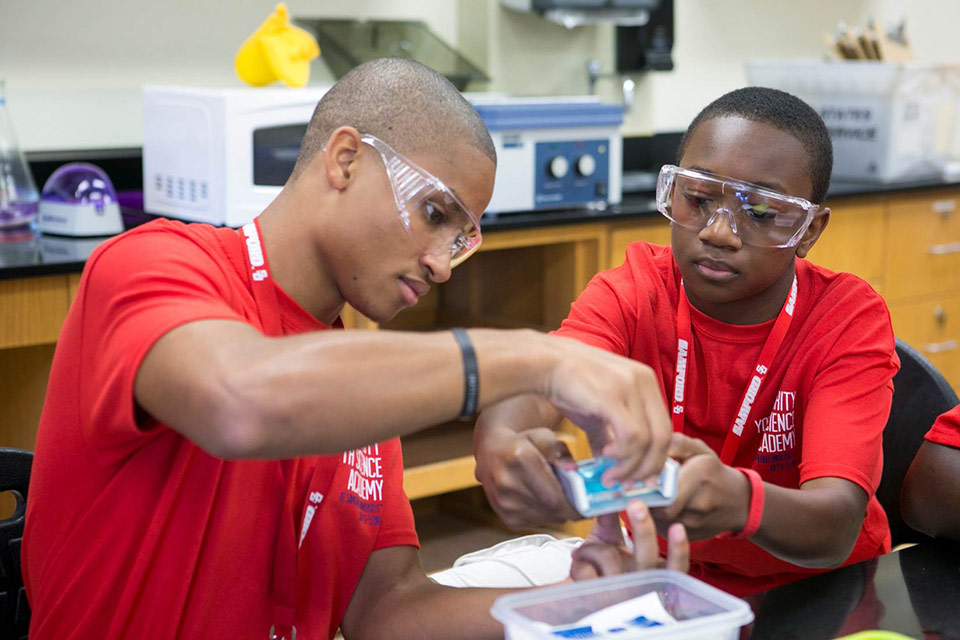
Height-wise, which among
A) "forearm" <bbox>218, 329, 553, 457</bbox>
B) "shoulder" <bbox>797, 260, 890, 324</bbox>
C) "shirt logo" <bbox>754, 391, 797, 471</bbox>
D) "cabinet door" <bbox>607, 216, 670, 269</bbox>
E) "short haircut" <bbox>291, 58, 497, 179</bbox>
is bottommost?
"shirt logo" <bbox>754, 391, 797, 471</bbox>

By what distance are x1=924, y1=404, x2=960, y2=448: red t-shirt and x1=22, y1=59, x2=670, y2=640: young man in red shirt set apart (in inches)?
25.2

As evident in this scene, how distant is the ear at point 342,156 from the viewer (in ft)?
4.00

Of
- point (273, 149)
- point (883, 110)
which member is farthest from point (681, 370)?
point (883, 110)

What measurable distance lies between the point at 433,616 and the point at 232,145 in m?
1.53

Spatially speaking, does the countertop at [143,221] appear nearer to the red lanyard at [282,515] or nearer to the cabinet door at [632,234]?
the cabinet door at [632,234]

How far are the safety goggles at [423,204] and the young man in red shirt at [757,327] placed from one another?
0.24 metres

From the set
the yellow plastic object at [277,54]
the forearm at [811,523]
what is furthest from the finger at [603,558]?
the yellow plastic object at [277,54]

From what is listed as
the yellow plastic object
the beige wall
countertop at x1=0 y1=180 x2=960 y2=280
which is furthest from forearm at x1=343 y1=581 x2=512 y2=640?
the beige wall

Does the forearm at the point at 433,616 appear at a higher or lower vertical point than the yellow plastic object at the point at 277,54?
lower

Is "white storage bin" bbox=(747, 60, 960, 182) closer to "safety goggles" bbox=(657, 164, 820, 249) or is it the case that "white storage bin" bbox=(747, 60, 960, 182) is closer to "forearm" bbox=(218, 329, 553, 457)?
"safety goggles" bbox=(657, 164, 820, 249)

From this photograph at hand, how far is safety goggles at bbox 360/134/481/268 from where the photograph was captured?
1205mm

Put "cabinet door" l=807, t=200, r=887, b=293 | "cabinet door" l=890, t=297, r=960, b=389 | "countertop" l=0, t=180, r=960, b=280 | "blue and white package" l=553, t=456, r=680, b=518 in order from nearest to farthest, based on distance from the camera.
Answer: "blue and white package" l=553, t=456, r=680, b=518, "countertop" l=0, t=180, r=960, b=280, "cabinet door" l=807, t=200, r=887, b=293, "cabinet door" l=890, t=297, r=960, b=389

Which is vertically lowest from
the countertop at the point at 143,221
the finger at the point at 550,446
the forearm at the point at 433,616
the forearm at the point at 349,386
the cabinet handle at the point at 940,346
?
the cabinet handle at the point at 940,346

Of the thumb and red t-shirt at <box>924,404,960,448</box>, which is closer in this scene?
the thumb
